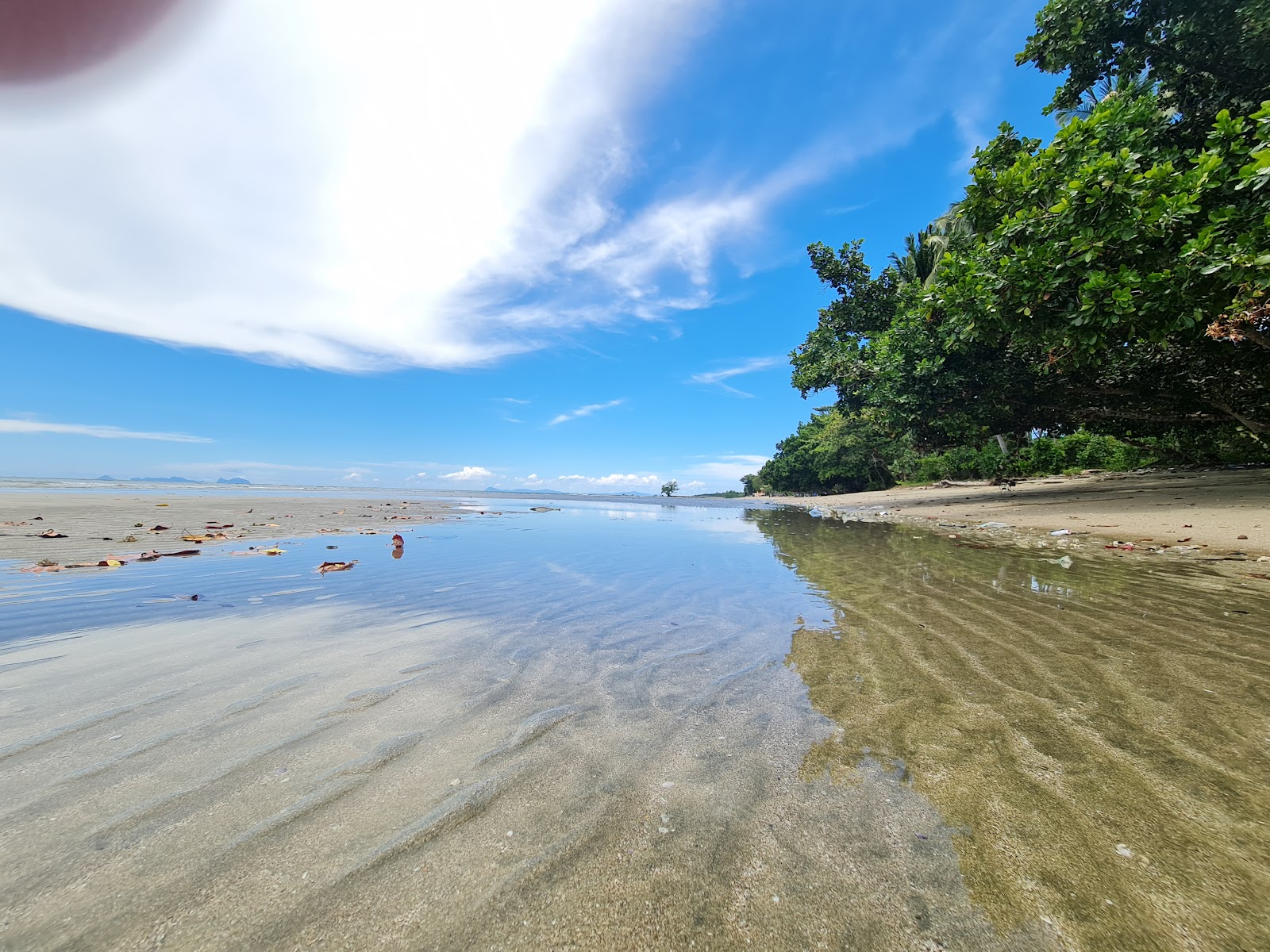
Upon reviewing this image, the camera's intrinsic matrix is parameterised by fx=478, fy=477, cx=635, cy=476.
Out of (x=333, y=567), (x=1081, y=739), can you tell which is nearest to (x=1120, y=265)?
(x=1081, y=739)

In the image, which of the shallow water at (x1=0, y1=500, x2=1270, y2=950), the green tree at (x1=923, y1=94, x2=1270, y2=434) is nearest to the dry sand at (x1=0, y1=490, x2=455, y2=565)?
the shallow water at (x1=0, y1=500, x2=1270, y2=950)

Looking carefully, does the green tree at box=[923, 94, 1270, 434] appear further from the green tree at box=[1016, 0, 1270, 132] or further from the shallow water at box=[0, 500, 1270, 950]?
the shallow water at box=[0, 500, 1270, 950]

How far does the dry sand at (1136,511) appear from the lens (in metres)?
9.48

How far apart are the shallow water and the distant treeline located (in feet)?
24.9

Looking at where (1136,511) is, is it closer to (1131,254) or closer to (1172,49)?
(1131,254)

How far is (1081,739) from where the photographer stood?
2.62 m

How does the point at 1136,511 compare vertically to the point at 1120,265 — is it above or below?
below

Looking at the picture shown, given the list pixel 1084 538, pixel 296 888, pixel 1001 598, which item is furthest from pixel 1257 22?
pixel 296 888

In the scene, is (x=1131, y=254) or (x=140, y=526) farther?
(x=140, y=526)

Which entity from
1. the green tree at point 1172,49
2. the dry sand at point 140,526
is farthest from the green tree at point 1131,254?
the dry sand at point 140,526

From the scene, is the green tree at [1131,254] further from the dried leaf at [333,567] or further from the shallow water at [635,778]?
the dried leaf at [333,567]

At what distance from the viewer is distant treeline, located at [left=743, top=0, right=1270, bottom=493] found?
28.9 ft

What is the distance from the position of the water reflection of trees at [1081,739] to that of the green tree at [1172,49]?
43.4 ft

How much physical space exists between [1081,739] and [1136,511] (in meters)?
16.0
